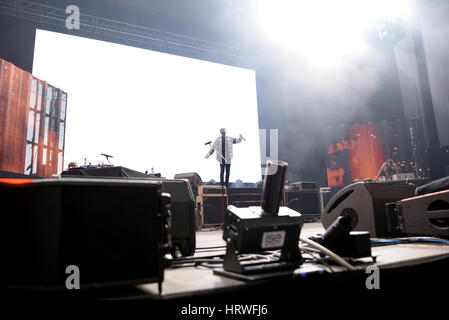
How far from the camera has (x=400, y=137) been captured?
20.1 ft

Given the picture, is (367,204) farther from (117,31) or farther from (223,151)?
(117,31)

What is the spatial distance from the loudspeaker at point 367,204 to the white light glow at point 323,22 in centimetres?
423

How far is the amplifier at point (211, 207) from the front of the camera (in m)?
4.88

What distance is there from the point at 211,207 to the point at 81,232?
14.7 ft

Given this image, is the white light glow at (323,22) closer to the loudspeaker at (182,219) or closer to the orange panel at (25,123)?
the orange panel at (25,123)

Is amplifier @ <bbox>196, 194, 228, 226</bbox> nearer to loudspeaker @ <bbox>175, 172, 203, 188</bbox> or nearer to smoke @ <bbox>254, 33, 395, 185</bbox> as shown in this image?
loudspeaker @ <bbox>175, 172, 203, 188</bbox>

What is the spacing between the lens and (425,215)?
156cm

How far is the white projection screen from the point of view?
4941 millimetres

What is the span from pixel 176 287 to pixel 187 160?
15.5 ft

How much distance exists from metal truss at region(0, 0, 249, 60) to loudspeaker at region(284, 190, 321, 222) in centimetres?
334

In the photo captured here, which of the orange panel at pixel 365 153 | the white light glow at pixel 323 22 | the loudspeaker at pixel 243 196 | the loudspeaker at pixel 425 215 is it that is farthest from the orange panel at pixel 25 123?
the orange panel at pixel 365 153

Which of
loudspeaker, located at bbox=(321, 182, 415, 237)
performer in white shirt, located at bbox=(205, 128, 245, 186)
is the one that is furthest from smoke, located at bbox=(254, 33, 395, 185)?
loudspeaker, located at bbox=(321, 182, 415, 237)
